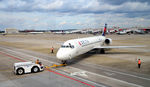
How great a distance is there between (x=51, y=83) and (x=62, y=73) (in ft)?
10.3

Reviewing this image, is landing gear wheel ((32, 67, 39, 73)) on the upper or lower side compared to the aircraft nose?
lower

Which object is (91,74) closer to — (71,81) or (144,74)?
(71,81)

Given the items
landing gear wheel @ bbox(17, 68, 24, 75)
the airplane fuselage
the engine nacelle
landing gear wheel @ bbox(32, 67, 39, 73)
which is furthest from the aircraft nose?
the engine nacelle

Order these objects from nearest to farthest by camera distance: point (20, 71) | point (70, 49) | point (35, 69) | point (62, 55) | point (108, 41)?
point (20, 71), point (35, 69), point (62, 55), point (70, 49), point (108, 41)

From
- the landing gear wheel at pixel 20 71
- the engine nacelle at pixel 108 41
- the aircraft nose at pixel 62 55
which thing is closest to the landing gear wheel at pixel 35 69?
the landing gear wheel at pixel 20 71

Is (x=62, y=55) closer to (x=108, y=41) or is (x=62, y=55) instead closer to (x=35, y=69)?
(x=35, y=69)

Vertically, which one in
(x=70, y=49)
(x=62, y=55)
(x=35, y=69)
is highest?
(x=70, y=49)

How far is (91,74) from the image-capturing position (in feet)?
50.8

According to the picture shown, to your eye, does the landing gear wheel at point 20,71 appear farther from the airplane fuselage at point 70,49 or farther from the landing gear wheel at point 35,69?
the airplane fuselage at point 70,49

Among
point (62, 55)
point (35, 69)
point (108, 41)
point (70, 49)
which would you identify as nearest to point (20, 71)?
point (35, 69)

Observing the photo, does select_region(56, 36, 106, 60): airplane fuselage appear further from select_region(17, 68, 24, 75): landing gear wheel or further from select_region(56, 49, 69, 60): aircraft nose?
select_region(17, 68, 24, 75): landing gear wheel

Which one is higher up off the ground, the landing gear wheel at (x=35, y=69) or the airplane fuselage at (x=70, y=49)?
the airplane fuselage at (x=70, y=49)

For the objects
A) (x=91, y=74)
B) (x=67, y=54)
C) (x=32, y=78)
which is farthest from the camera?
(x=67, y=54)

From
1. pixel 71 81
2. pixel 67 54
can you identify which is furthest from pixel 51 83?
pixel 67 54
